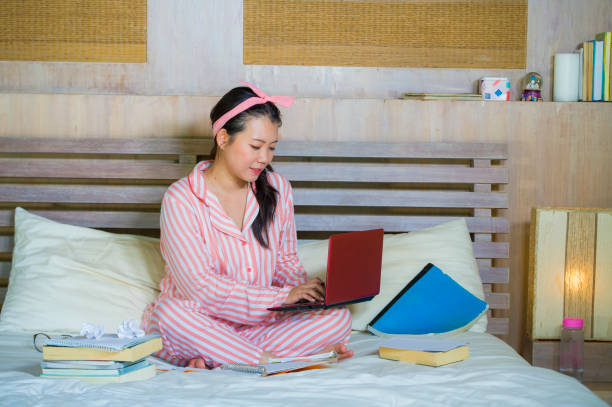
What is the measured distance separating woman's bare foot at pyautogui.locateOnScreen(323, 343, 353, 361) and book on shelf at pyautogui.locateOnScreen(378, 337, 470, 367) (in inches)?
3.6

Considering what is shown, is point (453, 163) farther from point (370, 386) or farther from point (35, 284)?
point (35, 284)

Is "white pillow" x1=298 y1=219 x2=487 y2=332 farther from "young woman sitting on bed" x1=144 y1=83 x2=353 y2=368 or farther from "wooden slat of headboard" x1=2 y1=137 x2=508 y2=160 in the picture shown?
"wooden slat of headboard" x1=2 y1=137 x2=508 y2=160

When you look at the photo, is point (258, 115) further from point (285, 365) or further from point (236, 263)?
point (285, 365)

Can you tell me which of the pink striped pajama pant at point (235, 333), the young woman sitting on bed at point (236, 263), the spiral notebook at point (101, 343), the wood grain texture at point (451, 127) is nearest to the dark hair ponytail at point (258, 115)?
the young woman sitting on bed at point (236, 263)

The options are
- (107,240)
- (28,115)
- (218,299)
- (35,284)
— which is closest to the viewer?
(218,299)

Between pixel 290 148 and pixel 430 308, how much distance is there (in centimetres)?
90

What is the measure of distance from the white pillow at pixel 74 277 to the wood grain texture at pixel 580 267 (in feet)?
4.95

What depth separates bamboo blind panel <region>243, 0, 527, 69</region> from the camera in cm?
278

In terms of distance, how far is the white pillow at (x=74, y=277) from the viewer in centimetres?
216

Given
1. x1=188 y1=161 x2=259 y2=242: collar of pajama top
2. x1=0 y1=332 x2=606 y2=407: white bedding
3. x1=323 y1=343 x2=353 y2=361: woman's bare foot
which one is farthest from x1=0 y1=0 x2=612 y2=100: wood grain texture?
x1=0 y1=332 x2=606 y2=407: white bedding

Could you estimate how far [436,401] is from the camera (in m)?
1.42

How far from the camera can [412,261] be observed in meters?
2.35

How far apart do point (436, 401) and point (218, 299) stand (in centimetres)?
76

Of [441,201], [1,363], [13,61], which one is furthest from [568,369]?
[13,61]
